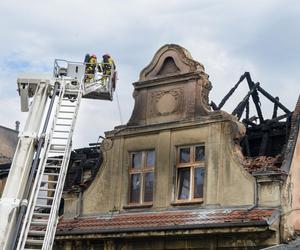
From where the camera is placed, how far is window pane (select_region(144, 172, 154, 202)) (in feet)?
60.9

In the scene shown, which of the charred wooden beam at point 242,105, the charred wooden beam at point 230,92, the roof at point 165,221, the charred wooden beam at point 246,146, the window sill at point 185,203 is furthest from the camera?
the charred wooden beam at point 230,92

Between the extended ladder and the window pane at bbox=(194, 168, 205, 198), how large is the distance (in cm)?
510

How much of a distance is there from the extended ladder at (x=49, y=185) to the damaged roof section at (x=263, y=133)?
214 inches

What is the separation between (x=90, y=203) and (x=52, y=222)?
7828 mm

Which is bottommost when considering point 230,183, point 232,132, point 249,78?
point 230,183

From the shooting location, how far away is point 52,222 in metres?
11.8

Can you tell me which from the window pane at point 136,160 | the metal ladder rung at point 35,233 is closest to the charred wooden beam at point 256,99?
the window pane at point 136,160

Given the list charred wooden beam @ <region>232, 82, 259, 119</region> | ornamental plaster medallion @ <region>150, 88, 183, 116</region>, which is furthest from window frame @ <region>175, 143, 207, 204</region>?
charred wooden beam @ <region>232, 82, 259, 119</region>

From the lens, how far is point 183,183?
18.1 metres

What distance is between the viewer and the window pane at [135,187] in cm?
1886

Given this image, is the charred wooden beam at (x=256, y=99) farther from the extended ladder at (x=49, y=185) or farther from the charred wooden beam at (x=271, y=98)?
the extended ladder at (x=49, y=185)

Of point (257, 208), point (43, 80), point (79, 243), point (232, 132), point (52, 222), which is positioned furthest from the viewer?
point (79, 243)

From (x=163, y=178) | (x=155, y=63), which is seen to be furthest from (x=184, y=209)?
(x=155, y=63)

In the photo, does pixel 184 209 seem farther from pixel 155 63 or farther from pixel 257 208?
pixel 155 63
